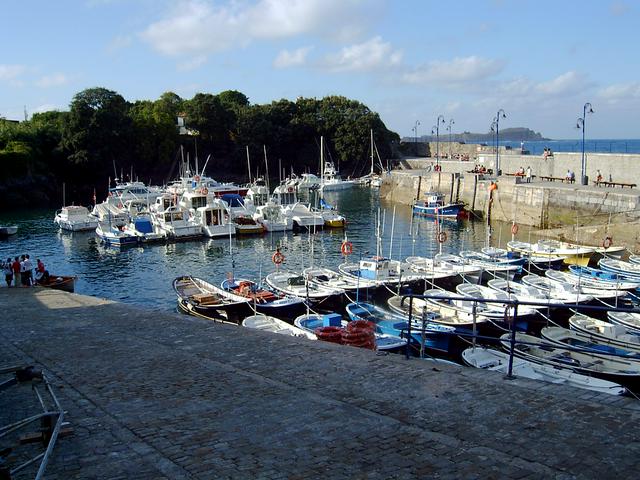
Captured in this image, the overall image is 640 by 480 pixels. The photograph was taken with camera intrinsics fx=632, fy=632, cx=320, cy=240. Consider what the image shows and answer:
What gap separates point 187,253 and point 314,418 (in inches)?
Answer: 1303

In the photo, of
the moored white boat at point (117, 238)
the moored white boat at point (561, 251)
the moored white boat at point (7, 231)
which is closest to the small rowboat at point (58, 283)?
the moored white boat at point (117, 238)

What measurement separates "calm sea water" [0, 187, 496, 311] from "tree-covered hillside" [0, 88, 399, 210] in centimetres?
2105

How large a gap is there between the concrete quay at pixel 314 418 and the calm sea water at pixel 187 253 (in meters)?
16.9

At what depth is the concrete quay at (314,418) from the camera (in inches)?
255

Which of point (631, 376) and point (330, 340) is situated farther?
point (631, 376)

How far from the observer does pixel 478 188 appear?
174 ft

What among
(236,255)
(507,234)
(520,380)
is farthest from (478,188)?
(520,380)

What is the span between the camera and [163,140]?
279 feet

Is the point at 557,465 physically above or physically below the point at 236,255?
above

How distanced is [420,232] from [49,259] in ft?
81.5

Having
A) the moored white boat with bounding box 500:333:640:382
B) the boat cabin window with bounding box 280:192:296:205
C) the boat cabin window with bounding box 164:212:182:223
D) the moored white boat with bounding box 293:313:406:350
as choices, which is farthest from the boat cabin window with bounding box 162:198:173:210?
the moored white boat with bounding box 500:333:640:382

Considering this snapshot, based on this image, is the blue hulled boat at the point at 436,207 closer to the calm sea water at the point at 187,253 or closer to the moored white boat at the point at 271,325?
the calm sea water at the point at 187,253

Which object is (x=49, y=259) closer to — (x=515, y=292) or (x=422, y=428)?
(x=515, y=292)

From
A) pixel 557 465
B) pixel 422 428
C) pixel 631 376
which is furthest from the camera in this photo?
pixel 631 376
